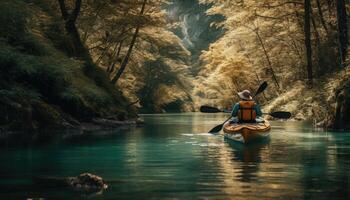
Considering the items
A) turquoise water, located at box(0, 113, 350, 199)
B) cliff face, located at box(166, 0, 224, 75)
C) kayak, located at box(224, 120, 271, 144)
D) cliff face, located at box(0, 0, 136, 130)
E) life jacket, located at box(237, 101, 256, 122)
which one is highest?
cliff face, located at box(166, 0, 224, 75)

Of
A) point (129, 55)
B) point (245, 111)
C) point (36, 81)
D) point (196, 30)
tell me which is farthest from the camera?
point (196, 30)

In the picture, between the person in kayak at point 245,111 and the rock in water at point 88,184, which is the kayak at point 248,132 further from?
the rock in water at point 88,184

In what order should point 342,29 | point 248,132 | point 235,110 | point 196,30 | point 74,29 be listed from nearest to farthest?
point 248,132
point 235,110
point 342,29
point 74,29
point 196,30

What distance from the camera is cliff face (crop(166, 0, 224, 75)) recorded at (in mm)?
80375

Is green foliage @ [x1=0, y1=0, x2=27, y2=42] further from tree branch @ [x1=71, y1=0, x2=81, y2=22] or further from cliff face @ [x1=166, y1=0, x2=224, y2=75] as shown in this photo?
cliff face @ [x1=166, y1=0, x2=224, y2=75]

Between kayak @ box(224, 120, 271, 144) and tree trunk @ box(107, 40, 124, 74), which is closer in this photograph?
kayak @ box(224, 120, 271, 144)

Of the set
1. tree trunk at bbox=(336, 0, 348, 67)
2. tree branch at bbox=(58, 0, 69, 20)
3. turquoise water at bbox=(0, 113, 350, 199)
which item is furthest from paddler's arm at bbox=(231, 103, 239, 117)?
tree branch at bbox=(58, 0, 69, 20)

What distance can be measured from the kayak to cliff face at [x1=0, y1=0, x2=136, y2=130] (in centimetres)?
860

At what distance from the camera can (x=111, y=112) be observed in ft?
114

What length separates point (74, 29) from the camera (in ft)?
122

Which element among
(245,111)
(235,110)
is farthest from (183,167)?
(235,110)

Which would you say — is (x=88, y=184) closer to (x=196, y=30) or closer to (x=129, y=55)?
(x=129, y=55)

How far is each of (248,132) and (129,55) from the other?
21.4 metres

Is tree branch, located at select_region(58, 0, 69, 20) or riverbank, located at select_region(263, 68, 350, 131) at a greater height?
tree branch, located at select_region(58, 0, 69, 20)
